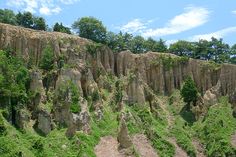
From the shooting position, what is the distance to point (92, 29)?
8294 cm

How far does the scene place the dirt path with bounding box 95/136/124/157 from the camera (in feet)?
187

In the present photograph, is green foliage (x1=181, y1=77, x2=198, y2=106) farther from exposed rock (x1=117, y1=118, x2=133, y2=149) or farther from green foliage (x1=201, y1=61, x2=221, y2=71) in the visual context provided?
exposed rock (x1=117, y1=118, x2=133, y2=149)

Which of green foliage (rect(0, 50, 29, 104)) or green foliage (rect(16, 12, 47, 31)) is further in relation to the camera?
green foliage (rect(16, 12, 47, 31))

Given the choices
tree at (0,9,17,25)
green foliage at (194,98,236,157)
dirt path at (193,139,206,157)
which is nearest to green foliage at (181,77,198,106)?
green foliage at (194,98,236,157)

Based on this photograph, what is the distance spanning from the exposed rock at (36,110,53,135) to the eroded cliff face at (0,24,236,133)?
1414 millimetres

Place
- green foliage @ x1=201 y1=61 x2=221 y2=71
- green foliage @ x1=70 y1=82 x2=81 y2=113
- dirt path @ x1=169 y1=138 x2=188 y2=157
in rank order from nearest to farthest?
green foliage @ x1=70 y1=82 x2=81 y2=113, dirt path @ x1=169 y1=138 x2=188 y2=157, green foliage @ x1=201 y1=61 x2=221 y2=71

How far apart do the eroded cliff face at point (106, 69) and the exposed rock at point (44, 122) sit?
4.64 ft

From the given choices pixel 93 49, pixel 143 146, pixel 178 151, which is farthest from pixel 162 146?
pixel 93 49

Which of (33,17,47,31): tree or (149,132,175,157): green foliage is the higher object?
(33,17,47,31): tree

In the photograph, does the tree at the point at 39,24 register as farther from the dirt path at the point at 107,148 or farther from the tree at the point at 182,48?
the dirt path at the point at 107,148

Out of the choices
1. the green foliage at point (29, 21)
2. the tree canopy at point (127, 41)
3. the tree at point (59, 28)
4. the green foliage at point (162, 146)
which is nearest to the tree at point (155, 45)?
the tree canopy at point (127, 41)

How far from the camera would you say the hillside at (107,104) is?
2237 inches

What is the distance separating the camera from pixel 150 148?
61406mm

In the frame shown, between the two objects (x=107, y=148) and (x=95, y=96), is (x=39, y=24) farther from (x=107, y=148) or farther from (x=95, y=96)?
(x=107, y=148)
